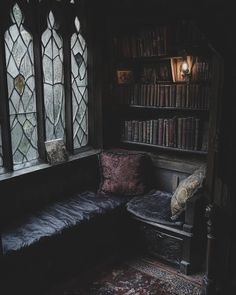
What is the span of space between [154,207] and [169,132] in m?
0.81

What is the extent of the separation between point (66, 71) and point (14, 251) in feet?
5.91

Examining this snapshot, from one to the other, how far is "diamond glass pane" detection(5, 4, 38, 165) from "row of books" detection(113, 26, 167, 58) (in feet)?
3.49

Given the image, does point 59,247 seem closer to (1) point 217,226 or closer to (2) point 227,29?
(1) point 217,226

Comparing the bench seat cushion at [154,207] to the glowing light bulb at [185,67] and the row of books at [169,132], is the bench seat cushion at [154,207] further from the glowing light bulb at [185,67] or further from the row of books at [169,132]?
the glowing light bulb at [185,67]

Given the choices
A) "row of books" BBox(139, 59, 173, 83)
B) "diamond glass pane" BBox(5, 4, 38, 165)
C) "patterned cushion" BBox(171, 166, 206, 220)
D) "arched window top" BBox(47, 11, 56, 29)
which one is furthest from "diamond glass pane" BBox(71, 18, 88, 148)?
"patterned cushion" BBox(171, 166, 206, 220)

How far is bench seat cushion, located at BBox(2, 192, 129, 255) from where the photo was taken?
248cm

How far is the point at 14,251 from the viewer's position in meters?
2.33

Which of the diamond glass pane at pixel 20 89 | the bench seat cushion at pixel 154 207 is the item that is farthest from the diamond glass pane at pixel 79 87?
the bench seat cushion at pixel 154 207

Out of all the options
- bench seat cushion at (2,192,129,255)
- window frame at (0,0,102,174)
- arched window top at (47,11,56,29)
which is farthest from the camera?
arched window top at (47,11,56,29)

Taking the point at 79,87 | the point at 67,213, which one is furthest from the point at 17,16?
the point at 67,213

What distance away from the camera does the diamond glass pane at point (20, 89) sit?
2.83m

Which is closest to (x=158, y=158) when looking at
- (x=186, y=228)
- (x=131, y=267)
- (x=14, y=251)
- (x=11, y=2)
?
(x=186, y=228)

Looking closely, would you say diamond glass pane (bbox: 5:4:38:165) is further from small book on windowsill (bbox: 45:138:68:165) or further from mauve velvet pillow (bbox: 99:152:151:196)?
mauve velvet pillow (bbox: 99:152:151:196)

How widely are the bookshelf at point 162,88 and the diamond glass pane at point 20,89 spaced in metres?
1.06
